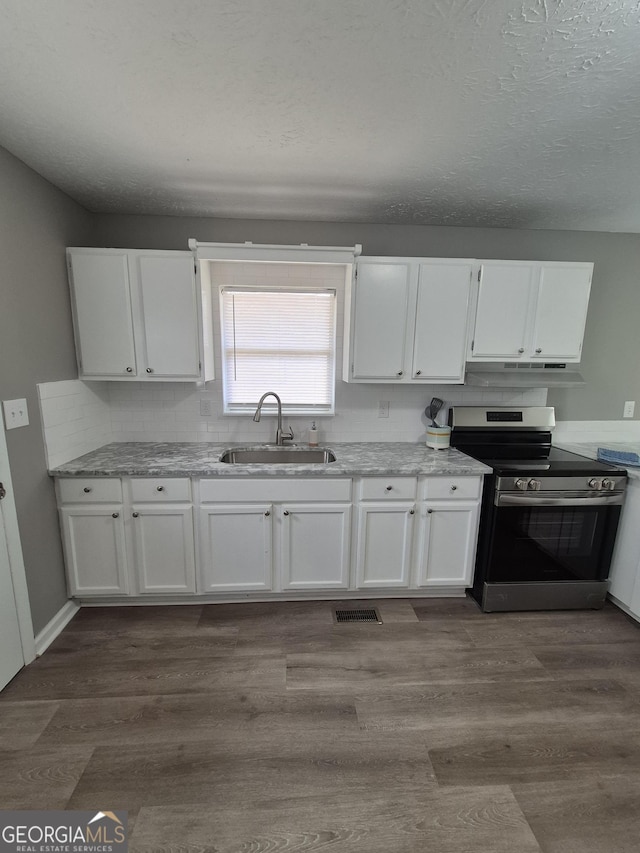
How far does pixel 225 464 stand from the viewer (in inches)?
90.1

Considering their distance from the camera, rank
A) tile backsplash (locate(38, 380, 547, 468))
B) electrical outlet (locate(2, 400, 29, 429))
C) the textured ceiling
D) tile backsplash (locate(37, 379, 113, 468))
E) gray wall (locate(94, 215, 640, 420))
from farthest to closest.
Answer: tile backsplash (locate(38, 380, 547, 468))
gray wall (locate(94, 215, 640, 420))
tile backsplash (locate(37, 379, 113, 468))
electrical outlet (locate(2, 400, 29, 429))
the textured ceiling

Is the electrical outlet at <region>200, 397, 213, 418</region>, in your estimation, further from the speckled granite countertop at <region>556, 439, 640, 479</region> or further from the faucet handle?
the speckled granite countertop at <region>556, 439, 640, 479</region>

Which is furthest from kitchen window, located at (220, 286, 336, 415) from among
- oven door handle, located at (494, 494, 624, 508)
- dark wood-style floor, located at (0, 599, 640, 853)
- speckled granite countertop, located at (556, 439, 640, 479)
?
speckled granite countertop, located at (556, 439, 640, 479)

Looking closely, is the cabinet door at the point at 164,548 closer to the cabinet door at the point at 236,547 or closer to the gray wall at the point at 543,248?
the cabinet door at the point at 236,547

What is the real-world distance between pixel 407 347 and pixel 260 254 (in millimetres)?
1139

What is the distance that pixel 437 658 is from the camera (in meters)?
1.99

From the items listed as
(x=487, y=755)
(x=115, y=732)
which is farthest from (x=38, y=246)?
(x=487, y=755)

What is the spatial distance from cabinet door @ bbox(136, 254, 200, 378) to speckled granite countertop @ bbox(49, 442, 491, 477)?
552 millimetres

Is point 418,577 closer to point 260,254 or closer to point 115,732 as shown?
point 115,732

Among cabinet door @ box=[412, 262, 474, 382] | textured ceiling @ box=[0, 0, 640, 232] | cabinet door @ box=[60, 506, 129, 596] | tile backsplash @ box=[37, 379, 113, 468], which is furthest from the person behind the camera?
cabinet door @ box=[412, 262, 474, 382]

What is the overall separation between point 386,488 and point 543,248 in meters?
2.21

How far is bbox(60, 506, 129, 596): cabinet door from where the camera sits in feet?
7.23

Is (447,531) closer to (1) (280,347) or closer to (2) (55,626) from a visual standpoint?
(1) (280,347)

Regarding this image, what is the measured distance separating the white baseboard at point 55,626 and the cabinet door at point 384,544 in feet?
5.99
